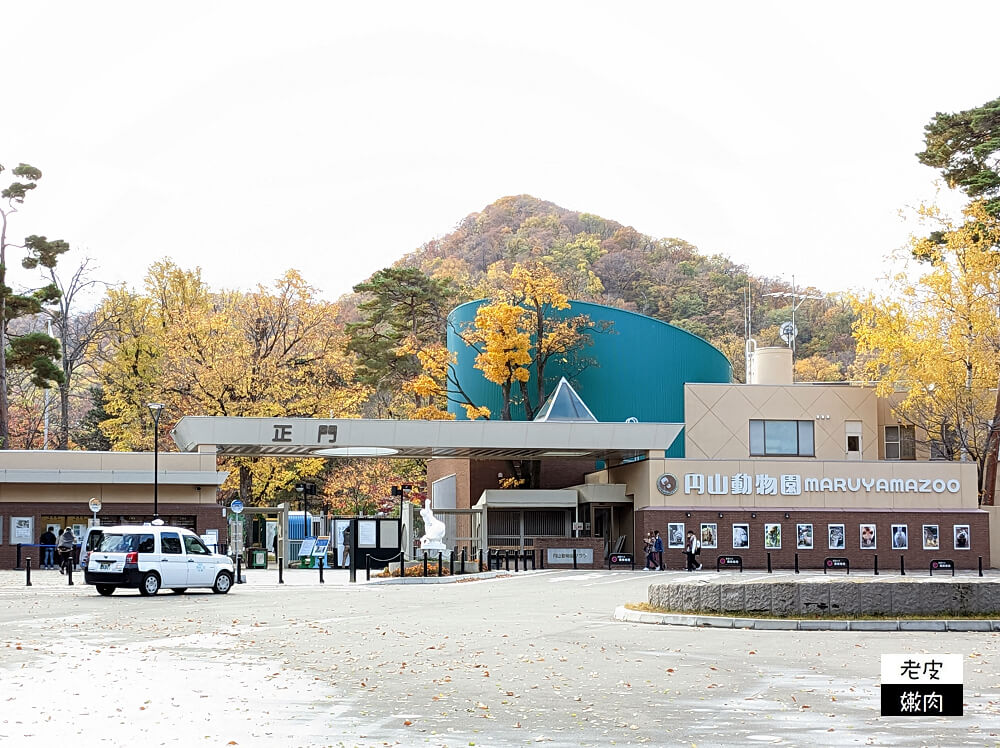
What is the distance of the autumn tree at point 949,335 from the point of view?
51.8m

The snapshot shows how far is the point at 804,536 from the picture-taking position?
4725 centimetres

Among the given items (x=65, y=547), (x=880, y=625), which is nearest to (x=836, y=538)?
(x=65, y=547)

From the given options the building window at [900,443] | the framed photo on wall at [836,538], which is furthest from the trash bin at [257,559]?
the building window at [900,443]

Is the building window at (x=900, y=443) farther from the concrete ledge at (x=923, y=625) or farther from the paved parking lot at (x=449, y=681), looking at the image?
the concrete ledge at (x=923, y=625)

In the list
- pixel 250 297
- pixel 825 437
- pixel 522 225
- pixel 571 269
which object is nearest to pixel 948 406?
pixel 825 437

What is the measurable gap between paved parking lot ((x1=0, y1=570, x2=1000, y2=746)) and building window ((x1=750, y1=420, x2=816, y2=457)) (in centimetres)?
3400

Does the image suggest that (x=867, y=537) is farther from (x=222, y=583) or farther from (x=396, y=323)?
(x=396, y=323)

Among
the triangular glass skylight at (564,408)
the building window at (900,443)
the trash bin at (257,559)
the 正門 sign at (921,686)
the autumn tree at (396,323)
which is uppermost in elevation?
the autumn tree at (396,323)

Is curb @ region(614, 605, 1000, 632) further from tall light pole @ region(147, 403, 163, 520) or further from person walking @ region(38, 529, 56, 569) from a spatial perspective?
person walking @ region(38, 529, 56, 569)

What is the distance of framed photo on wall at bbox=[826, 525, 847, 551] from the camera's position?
4728 centimetres

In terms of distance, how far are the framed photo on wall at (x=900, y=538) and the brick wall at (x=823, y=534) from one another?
0.11 meters

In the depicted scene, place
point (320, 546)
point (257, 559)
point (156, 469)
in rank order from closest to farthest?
point (156, 469), point (257, 559), point (320, 546)

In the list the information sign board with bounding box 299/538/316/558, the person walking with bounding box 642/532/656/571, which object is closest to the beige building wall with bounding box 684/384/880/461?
the person walking with bounding box 642/532/656/571

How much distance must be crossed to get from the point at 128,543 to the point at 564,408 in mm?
26195
